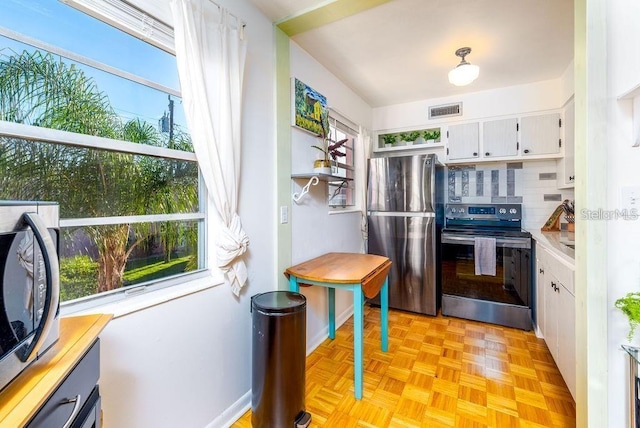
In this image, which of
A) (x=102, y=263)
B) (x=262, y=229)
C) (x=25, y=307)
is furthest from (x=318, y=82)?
(x=25, y=307)

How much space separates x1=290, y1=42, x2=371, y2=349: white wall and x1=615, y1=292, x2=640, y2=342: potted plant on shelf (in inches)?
70.2

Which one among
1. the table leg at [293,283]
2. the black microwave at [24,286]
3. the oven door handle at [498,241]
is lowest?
the table leg at [293,283]

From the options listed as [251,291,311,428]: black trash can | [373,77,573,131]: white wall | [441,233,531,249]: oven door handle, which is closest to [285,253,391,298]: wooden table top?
[251,291,311,428]: black trash can

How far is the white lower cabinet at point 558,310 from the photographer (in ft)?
5.51

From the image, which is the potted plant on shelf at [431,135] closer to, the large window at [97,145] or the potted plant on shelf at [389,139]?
the potted plant on shelf at [389,139]

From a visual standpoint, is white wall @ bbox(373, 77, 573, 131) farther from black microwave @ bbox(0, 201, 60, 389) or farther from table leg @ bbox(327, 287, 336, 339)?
black microwave @ bbox(0, 201, 60, 389)

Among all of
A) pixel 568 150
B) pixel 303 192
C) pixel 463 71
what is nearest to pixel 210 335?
pixel 303 192

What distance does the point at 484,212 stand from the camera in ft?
10.9

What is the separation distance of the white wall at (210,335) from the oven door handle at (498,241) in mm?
2035

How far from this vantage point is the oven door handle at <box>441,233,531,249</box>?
271cm

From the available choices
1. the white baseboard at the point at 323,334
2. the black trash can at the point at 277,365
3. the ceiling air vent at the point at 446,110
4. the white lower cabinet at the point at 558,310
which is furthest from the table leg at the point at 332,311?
the ceiling air vent at the point at 446,110

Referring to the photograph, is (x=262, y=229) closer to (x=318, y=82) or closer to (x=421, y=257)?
(x=318, y=82)

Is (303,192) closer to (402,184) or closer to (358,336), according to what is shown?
(358,336)

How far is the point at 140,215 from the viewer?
1315 mm
